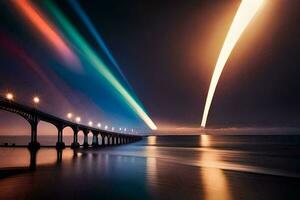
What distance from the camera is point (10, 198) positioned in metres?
13.4

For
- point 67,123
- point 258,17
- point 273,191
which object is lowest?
point 273,191

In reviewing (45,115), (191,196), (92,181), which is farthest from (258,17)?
(45,115)

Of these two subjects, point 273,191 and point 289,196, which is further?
point 273,191

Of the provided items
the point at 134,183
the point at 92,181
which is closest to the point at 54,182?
the point at 92,181

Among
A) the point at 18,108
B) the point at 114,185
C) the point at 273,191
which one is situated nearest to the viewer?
the point at 273,191

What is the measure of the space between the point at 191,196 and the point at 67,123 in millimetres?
77968

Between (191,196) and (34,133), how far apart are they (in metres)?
64.8

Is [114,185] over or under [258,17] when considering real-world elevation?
under

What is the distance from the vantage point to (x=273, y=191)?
16.2 m

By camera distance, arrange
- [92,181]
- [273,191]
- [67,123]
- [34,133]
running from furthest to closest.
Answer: [67,123] < [34,133] < [92,181] < [273,191]

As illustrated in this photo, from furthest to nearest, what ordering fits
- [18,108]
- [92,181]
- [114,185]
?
[18,108] < [92,181] < [114,185]

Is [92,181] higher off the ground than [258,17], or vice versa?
[258,17]

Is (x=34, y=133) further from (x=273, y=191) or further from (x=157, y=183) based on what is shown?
(x=273, y=191)

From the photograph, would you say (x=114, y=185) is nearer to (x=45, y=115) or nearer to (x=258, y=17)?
(x=258, y=17)
